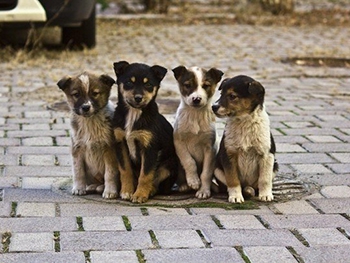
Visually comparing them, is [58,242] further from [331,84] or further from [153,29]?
[153,29]

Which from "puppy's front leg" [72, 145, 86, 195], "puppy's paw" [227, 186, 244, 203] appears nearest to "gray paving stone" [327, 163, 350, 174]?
"puppy's paw" [227, 186, 244, 203]

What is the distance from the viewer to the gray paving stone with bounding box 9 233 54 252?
189 inches

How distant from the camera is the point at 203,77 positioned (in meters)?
5.95

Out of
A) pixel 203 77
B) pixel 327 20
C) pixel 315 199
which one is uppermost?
pixel 203 77

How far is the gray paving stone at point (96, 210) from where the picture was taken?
5.58 meters

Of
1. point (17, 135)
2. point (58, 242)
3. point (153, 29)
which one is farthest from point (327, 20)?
point (58, 242)

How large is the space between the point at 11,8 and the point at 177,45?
3.58 meters

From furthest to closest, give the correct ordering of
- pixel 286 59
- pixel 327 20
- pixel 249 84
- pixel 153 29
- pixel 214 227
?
pixel 327 20 < pixel 153 29 < pixel 286 59 < pixel 249 84 < pixel 214 227

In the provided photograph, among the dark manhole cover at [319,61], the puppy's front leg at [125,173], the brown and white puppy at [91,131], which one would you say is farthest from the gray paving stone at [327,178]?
the dark manhole cover at [319,61]

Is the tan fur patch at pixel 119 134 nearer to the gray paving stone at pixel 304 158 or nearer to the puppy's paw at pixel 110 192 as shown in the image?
the puppy's paw at pixel 110 192

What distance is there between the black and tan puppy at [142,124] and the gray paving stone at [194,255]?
1.08 meters

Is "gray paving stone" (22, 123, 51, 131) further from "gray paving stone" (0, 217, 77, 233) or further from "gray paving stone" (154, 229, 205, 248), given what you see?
"gray paving stone" (154, 229, 205, 248)

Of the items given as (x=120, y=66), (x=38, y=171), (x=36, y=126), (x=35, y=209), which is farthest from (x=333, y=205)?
(x=36, y=126)

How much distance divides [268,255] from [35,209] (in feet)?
5.40
